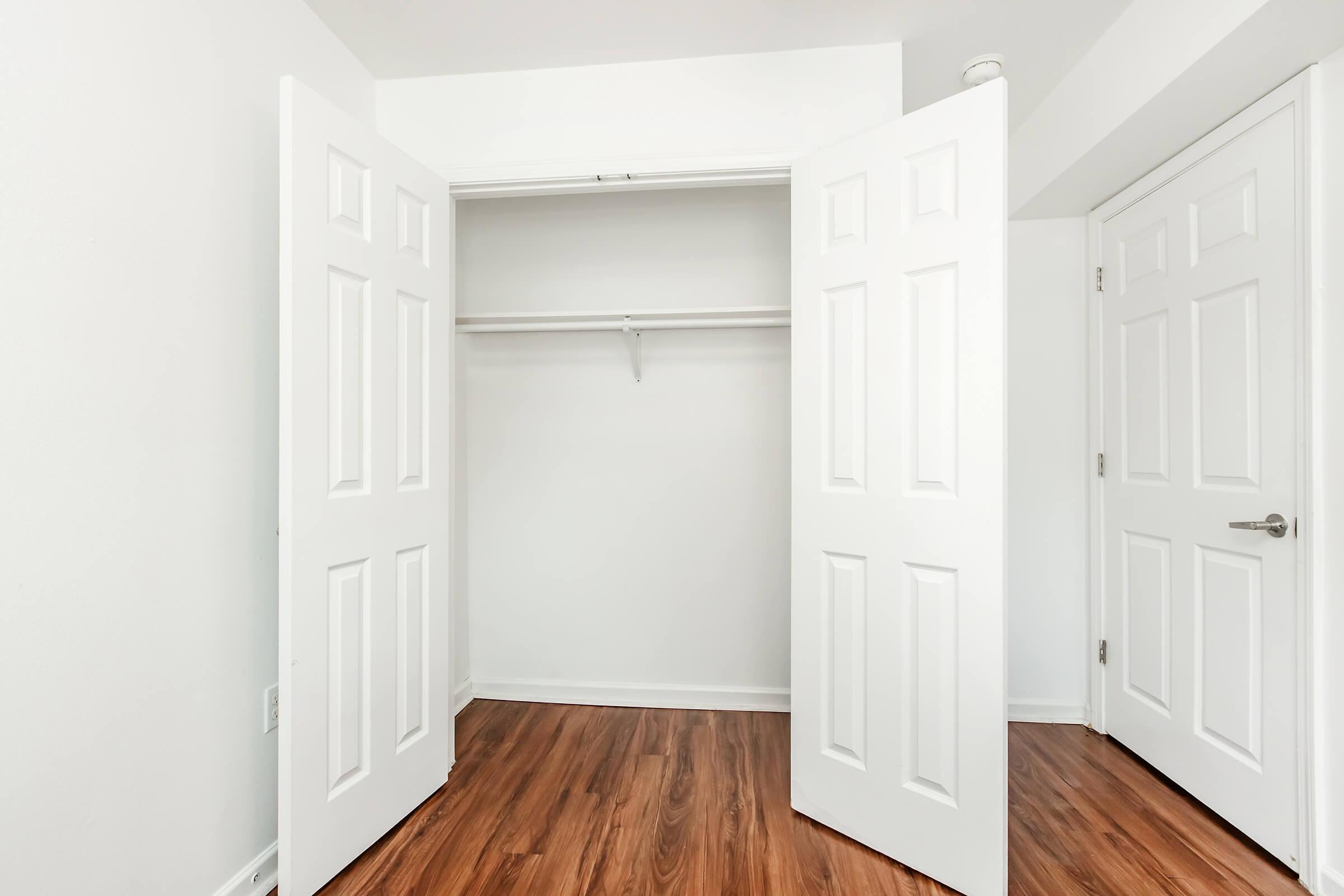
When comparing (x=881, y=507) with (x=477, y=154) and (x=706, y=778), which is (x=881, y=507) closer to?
(x=706, y=778)

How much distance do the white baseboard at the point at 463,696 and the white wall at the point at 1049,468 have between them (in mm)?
2468

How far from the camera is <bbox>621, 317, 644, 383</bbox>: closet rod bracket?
262 centimetres

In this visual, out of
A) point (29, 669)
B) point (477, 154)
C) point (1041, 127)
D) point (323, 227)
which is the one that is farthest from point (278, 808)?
point (1041, 127)

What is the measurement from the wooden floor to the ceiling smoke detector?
2292 mm

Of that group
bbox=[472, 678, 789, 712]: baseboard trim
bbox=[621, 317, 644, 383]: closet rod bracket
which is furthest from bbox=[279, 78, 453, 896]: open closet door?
bbox=[621, 317, 644, 383]: closet rod bracket

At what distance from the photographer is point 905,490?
1.63 m

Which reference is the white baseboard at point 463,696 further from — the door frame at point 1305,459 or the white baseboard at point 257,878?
the door frame at point 1305,459

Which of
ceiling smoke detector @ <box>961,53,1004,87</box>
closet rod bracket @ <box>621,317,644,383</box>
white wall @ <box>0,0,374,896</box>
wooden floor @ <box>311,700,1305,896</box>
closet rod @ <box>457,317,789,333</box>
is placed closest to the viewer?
white wall @ <box>0,0,374,896</box>

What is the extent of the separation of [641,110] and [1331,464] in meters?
2.26

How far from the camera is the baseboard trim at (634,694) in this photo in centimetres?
265

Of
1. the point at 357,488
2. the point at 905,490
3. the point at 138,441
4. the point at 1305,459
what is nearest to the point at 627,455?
the point at 357,488

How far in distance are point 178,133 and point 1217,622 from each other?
3192 millimetres

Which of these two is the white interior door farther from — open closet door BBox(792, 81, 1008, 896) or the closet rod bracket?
the closet rod bracket

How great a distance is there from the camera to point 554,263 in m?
2.76
